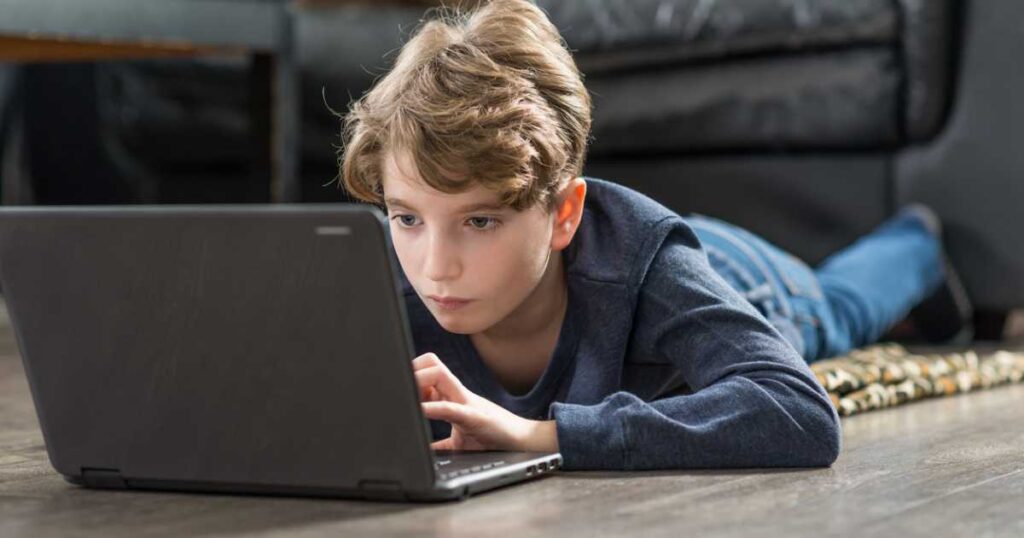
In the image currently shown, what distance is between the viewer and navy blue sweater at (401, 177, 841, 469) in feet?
3.29

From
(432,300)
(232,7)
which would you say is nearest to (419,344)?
(432,300)

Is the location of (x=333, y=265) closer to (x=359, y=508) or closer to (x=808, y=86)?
(x=359, y=508)

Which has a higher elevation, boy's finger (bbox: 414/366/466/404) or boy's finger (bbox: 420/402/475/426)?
boy's finger (bbox: 414/366/466/404)

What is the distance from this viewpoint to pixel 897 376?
1.47 metres

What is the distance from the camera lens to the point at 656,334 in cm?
109

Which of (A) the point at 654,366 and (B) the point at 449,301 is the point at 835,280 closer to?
(A) the point at 654,366

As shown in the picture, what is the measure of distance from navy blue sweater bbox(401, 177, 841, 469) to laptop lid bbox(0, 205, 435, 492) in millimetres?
197

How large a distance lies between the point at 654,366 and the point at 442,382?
0.73 feet

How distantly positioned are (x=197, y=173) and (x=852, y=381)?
1.62 metres

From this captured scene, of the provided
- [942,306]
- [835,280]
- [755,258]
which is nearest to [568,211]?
[755,258]

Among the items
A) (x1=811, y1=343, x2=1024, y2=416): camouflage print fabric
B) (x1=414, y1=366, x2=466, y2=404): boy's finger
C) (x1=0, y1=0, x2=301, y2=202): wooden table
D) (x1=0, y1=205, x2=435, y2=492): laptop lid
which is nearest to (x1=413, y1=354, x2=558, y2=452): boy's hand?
(x1=414, y1=366, x2=466, y2=404): boy's finger

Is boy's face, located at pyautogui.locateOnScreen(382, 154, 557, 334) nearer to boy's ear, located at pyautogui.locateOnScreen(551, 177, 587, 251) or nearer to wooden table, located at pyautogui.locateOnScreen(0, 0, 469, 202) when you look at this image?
boy's ear, located at pyautogui.locateOnScreen(551, 177, 587, 251)

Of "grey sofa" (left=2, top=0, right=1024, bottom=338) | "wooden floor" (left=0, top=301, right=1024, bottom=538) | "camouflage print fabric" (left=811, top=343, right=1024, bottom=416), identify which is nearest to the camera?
"wooden floor" (left=0, top=301, right=1024, bottom=538)

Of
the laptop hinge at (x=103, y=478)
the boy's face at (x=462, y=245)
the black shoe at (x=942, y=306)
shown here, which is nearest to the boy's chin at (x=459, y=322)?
the boy's face at (x=462, y=245)
